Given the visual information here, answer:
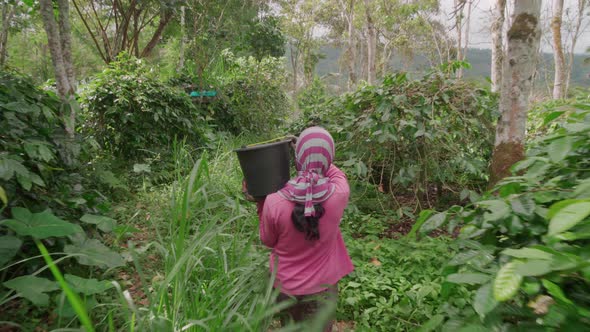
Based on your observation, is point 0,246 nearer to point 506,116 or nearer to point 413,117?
point 413,117

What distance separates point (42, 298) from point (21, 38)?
74.3 feet

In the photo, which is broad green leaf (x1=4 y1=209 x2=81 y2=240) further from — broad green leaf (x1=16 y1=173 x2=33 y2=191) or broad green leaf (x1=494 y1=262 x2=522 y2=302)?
broad green leaf (x1=494 y1=262 x2=522 y2=302)

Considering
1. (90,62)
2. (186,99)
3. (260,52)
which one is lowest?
(186,99)

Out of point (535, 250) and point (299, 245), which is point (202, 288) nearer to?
point (299, 245)

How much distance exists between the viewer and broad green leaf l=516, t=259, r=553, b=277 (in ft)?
1.81

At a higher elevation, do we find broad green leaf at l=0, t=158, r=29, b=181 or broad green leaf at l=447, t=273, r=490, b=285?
broad green leaf at l=0, t=158, r=29, b=181

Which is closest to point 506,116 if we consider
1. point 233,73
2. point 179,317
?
point 179,317

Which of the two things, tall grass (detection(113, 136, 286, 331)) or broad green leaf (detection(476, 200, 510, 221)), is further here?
tall grass (detection(113, 136, 286, 331))

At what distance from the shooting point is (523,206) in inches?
31.0

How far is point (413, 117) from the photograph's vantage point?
3146mm

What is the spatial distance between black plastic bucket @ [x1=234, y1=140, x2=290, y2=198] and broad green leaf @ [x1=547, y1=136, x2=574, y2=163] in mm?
1281

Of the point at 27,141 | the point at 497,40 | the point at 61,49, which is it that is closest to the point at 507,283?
the point at 27,141

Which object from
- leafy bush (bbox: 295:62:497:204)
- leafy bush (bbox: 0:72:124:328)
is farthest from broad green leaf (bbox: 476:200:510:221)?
leafy bush (bbox: 295:62:497:204)

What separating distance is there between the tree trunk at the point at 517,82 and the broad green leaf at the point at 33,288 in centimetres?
321
